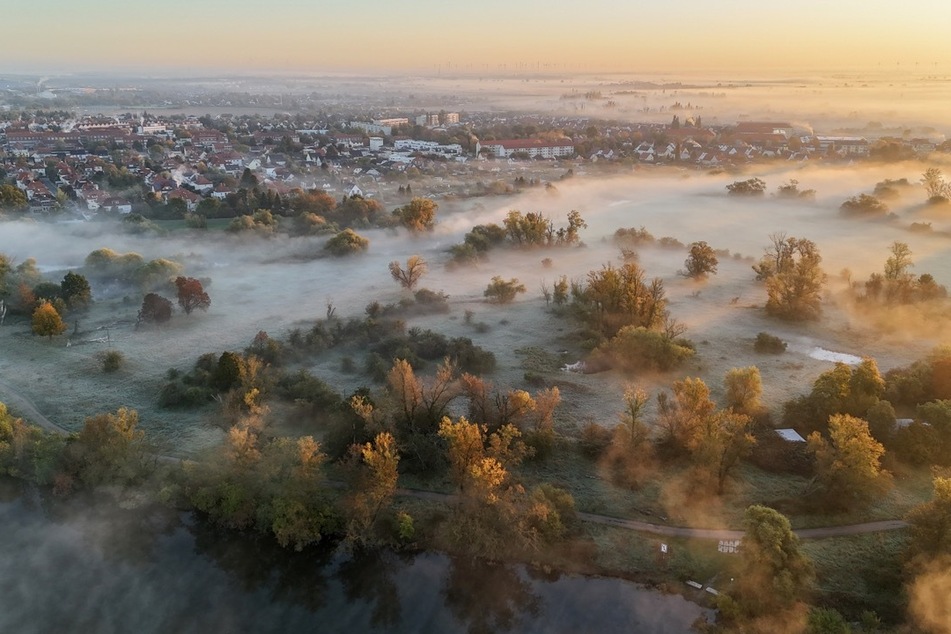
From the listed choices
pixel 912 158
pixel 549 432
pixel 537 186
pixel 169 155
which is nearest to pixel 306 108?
pixel 169 155

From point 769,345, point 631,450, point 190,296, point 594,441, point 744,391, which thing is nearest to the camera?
point 631,450

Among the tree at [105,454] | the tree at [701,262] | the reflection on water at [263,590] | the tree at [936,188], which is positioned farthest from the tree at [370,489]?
the tree at [936,188]

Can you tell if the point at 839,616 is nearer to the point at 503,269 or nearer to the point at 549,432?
the point at 549,432

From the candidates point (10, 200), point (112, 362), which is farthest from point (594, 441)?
point (10, 200)

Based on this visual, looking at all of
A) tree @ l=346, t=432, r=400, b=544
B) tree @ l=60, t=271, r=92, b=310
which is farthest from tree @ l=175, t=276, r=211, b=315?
tree @ l=346, t=432, r=400, b=544

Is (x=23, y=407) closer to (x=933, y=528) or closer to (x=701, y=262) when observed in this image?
(x=933, y=528)

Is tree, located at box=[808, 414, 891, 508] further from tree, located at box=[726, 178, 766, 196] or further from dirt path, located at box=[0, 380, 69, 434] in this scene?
tree, located at box=[726, 178, 766, 196]
